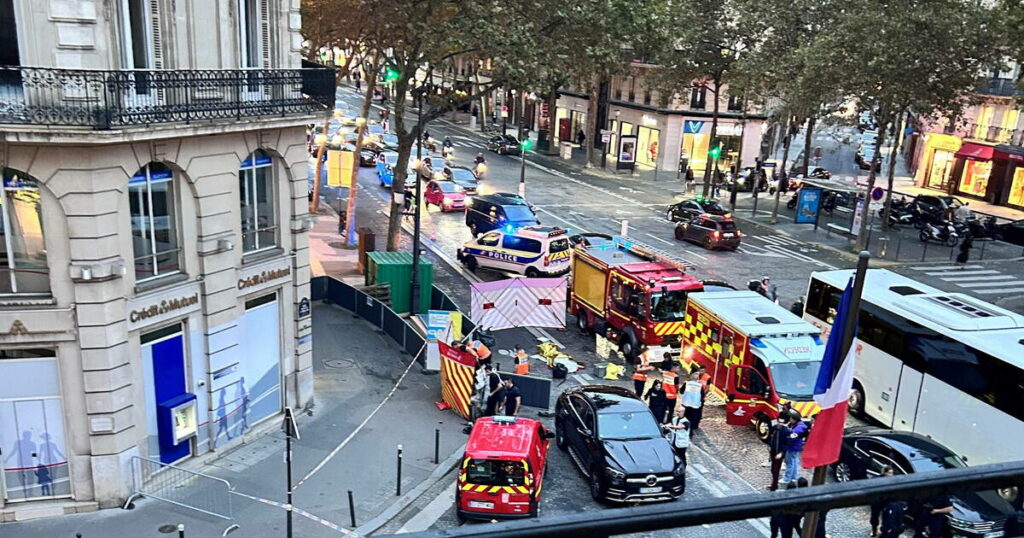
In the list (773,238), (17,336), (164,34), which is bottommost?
(773,238)

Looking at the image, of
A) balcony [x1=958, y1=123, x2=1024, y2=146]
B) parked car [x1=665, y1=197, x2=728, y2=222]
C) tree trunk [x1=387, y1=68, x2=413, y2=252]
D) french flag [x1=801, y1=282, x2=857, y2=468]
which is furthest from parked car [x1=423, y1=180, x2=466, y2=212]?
french flag [x1=801, y1=282, x2=857, y2=468]

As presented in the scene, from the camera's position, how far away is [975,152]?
5181cm

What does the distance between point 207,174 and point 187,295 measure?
2.36 meters

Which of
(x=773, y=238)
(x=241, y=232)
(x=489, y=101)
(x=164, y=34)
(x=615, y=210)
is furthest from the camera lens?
(x=489, y=101)

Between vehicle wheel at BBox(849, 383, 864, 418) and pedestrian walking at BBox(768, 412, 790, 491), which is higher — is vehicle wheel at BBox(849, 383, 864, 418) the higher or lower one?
the lower one

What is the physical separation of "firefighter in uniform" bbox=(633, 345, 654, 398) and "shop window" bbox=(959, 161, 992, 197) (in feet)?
127

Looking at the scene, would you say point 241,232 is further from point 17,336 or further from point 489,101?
point 489,101

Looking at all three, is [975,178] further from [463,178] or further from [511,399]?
[511,399]

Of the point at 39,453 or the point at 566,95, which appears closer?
the point at 39,453

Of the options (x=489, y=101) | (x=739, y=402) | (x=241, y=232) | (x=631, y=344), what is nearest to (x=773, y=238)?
(x=631, y=344)

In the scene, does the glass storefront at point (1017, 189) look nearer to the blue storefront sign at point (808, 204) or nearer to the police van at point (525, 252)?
the blue storefront sign at point (808, 204)

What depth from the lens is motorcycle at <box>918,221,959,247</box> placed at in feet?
133

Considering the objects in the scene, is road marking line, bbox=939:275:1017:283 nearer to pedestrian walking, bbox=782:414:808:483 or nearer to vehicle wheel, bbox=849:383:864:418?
vehicle wheel, bbox=849:383:864:418

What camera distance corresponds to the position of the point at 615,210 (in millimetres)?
46312
